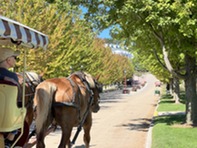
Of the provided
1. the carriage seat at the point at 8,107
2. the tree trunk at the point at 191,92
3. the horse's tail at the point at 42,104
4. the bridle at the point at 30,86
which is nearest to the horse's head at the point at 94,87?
the bridle at the point at 30,86

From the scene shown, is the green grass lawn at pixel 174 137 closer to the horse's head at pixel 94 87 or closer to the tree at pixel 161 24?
the tree at pixel 161 24

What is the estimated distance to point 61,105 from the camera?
21.7 ft

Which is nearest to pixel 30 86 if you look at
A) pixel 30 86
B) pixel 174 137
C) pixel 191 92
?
pixel 30 86

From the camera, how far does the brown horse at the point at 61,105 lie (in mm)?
6309

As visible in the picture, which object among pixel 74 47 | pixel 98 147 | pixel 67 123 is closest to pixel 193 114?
pixel 98 147

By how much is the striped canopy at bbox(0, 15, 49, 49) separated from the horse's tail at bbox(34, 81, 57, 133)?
5.64ft

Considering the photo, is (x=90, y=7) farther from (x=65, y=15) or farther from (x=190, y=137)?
(x=65, y=15)

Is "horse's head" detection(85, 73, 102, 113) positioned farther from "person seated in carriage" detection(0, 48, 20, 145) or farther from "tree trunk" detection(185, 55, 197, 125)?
"tree trunk" detection(185, 55, 197, 125)

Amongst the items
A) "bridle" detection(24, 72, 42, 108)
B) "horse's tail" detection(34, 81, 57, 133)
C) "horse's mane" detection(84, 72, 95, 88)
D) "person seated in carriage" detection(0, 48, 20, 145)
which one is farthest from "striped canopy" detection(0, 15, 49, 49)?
"horse's mane" detection(84, 72, 95, 88)

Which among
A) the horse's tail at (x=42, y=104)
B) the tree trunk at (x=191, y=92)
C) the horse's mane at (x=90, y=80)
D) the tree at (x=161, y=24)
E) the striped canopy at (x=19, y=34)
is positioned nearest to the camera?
the striped canopy at (x=19, y=34)

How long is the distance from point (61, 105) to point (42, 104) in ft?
1.48

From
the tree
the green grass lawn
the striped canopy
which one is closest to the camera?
the striped canopy

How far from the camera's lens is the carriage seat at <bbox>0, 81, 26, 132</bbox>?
4.09 meters

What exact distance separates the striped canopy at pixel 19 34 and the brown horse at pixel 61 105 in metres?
1.82
